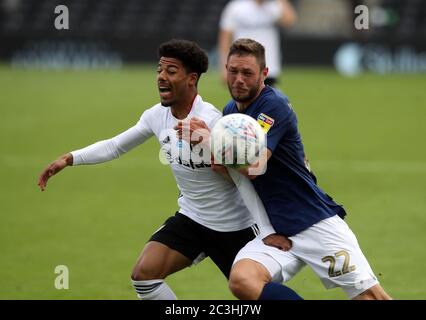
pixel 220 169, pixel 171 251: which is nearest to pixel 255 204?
pixel 220 169

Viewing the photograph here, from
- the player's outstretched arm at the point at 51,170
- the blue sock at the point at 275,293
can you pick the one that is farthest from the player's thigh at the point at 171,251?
the blue sock at the point at 275,293

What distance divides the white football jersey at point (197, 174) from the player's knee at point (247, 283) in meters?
0.81

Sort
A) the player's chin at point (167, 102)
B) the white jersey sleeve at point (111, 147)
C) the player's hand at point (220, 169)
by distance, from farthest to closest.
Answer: the white jersey sleeve at point (111, 147), the player's chin at point (167, 102), the player's hand at point (220, 169)

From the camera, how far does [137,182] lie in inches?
561

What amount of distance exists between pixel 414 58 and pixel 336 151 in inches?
441

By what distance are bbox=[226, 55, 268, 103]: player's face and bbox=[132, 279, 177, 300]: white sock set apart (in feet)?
5.18

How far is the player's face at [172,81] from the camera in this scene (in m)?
6.93

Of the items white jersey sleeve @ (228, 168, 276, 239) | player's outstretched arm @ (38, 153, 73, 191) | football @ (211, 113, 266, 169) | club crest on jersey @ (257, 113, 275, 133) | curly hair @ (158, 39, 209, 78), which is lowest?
white jersey sleeve @ (228, 168, 276, 239)

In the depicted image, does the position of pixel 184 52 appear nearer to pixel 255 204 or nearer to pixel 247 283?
pixel 255 204

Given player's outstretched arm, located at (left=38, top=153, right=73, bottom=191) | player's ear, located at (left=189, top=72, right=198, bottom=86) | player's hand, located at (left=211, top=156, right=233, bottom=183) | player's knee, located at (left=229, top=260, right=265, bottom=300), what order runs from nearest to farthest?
player's knee, located at (left=229, top=260, right=265, bottom=300), player's hand, located at (left=211, top=156, right=233, bottom=183), player's ear, located at (left=189, top=72, right=198, bottom=86), player's outstretched arm, located at (left=38, top=153, right=73, bottom=191)

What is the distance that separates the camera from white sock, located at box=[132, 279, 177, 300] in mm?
7145

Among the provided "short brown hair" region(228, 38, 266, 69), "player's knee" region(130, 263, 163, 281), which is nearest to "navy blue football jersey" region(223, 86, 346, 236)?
"short brown hair" region(228, 38, 266, 69)

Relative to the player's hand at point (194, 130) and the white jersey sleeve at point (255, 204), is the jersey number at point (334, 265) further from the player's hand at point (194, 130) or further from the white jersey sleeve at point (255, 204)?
the player's hand at point (194, 130)

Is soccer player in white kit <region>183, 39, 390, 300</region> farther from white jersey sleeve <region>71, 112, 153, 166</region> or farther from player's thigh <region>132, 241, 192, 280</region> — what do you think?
white jersey sleeve <region>71, 112, 153, 166</region>
